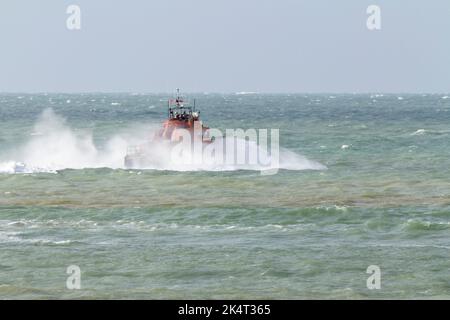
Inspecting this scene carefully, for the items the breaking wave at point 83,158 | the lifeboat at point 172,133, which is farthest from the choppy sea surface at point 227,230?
the lifeboat at point 172,133

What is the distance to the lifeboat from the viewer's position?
49.9 metres

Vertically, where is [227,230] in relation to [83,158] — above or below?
above

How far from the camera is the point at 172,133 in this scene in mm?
50031

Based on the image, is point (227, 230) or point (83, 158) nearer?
point (227, 230)

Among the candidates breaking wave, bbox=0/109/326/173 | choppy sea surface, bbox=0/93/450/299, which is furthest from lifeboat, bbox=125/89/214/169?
choppy sea surface, bbox=0/93/450/299

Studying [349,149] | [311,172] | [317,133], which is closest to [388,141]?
[349,149]

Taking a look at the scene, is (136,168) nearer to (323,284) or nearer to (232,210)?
(232,210)

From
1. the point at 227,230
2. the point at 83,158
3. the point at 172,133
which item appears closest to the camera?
the point at 227,230

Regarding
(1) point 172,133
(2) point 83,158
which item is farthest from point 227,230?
(2) point 83,158

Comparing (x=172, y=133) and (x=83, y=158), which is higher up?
(x=172, y=133)

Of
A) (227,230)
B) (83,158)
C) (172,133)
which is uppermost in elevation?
(172,133)

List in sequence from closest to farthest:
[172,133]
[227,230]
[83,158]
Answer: [227,230], [172,133], [83,158]

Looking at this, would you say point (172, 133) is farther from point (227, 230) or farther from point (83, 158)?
point (227, 230)

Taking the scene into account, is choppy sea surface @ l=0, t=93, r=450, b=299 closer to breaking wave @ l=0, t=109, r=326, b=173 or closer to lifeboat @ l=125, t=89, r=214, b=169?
breaking wave @ l=0, t=109, r=326, b=173
